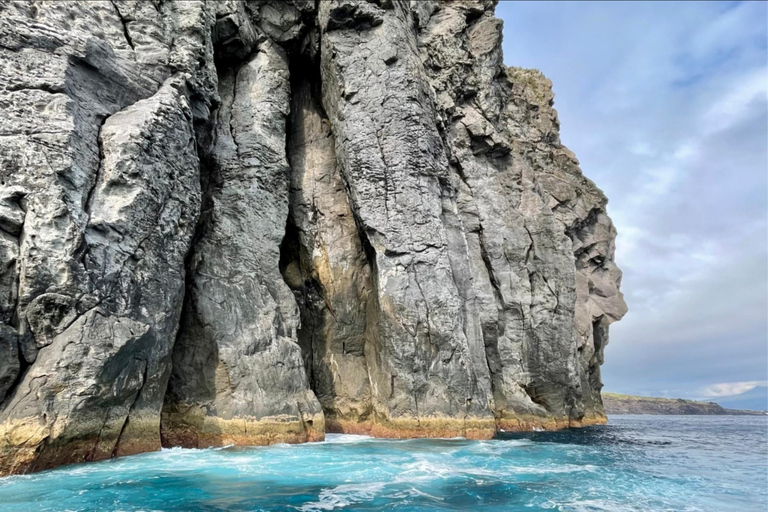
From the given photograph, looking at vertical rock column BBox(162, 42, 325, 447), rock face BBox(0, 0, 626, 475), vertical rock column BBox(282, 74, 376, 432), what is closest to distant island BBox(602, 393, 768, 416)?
rock face BBox(0, 0, 626, 475)

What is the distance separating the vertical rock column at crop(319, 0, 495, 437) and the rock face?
0.30 feet

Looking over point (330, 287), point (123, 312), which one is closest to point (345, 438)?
point (330, 287)

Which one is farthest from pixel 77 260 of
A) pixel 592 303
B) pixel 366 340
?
pixel 592 303

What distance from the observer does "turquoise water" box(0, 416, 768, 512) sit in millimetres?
8750

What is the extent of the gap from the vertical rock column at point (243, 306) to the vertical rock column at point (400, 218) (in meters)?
3.11

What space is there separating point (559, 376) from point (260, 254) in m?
17.0

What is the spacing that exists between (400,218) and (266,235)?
18.7ft

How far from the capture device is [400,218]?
21844 mm

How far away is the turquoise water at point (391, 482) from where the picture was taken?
8.75m

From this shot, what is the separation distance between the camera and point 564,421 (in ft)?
87.5

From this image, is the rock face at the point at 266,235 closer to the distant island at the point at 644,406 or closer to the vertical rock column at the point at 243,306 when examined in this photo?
the vertical rock column at the point at 243,306

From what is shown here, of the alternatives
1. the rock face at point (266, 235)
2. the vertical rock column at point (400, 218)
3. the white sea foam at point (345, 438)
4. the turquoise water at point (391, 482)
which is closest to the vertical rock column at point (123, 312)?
the rock face at point (266, 235)

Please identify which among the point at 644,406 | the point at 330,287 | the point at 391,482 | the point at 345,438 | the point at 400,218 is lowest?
the point at 345,438

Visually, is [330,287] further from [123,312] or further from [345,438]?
[123,312]
